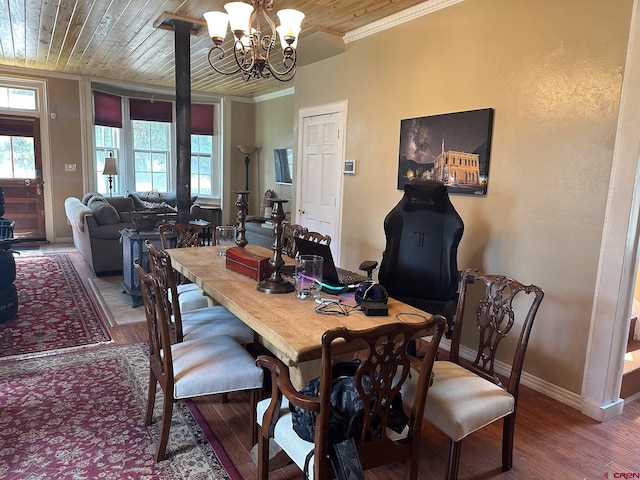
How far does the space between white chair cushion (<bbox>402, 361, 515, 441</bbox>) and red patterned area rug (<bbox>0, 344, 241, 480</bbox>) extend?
0.92 metres

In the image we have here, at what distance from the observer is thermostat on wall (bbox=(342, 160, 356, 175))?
4.30 m

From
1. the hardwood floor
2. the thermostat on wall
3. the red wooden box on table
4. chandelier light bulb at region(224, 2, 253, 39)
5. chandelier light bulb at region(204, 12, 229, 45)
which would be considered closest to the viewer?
the hardwood floor

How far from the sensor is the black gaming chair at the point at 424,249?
2.87 meters

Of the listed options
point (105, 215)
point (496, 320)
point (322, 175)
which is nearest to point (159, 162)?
point (105, 215)

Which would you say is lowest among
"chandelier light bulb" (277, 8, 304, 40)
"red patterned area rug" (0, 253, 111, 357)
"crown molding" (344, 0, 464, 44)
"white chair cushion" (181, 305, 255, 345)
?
"red patterned area rug" (0, 253, 111, 357)

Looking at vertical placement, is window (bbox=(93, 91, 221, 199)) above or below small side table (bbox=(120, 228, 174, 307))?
above

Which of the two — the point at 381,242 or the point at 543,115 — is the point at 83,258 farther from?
the point at 543,115

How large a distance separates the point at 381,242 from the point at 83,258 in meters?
4.44

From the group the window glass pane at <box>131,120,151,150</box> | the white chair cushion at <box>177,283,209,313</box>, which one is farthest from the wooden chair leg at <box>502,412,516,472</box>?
the window glass pane at <box>131,120,151,150</box>

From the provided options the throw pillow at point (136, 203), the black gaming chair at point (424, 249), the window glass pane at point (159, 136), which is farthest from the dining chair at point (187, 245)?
the window glass pane at point (159, 136)

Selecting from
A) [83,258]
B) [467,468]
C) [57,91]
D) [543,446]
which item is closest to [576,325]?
[543,446]

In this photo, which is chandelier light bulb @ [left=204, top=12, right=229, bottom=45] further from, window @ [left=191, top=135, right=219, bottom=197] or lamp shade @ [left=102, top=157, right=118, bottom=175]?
window @ [left=191, top=135, right=219, bottom=197]

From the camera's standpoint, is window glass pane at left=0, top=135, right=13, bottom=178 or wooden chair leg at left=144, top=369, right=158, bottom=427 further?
window glass pane at left=0, top=135, right=13, bottom=178

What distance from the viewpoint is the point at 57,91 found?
7012mm
